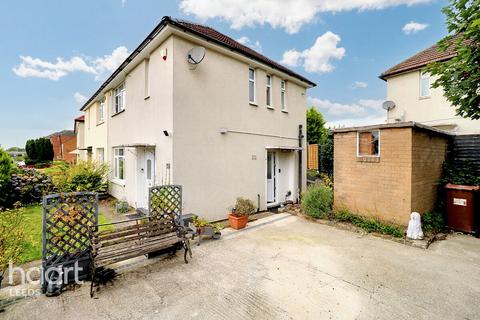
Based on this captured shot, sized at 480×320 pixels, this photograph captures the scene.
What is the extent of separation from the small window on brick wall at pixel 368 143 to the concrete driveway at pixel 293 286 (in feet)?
9.53

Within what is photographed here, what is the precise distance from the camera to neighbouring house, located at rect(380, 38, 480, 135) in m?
11.4

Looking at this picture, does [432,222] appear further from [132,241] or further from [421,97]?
[421,97]

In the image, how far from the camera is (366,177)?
7.14m

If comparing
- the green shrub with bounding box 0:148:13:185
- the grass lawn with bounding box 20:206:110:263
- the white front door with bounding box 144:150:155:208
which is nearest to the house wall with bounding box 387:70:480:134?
the white front door with bounding box 144:150:155:208

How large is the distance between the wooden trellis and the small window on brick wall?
26.0ft

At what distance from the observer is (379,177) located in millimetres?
6824

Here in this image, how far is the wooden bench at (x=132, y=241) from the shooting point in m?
3.78

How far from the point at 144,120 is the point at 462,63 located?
9875 mm

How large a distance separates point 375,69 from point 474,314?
51.1 feet

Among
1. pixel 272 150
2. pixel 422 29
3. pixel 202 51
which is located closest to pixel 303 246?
pixel 272 150

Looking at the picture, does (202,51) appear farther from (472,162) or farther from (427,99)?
(427,99)

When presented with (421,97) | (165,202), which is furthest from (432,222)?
(421,97)

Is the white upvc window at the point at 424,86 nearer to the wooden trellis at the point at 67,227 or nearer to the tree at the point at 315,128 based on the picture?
the tree at the point at 315,128

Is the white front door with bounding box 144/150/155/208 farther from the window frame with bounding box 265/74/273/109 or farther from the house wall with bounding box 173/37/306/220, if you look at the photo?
the window frame with bounding box 265/74/273/109
